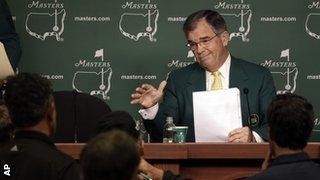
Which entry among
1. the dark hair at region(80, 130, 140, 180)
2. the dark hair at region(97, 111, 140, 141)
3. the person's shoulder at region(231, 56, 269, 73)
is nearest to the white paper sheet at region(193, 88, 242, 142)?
the person's shoulder at region(231, 56, 269, 73)

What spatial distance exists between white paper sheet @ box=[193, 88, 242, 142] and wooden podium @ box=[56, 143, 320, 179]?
62cm

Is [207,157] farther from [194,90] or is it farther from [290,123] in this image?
[194,90]

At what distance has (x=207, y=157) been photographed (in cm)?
395

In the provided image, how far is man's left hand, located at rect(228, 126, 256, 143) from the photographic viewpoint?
4.29 m

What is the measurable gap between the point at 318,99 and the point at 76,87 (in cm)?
198

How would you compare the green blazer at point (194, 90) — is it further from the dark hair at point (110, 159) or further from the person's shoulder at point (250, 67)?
the dark hair at point (110, 159)

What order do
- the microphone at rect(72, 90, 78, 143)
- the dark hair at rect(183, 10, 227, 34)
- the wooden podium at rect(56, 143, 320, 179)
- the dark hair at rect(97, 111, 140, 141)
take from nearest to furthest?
the dark hair at rect(97, 111, 140, 141) → the wooden podium at rect(56, 143, 320, 179) → the microphone at rect(72, 90, 78, 143) → the dark hair at rect(183, 10, 227, 34)

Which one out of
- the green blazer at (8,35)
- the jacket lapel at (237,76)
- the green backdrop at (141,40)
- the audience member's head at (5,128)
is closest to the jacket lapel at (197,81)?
the jacket lapel at (237,76)

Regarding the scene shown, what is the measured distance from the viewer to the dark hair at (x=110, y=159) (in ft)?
6.82

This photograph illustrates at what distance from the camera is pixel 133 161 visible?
2121 millimetres

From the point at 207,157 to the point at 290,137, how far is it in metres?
1.04

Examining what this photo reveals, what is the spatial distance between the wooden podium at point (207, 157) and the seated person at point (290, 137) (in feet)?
2.83

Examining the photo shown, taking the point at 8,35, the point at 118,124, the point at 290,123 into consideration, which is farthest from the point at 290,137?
the point at 8,35

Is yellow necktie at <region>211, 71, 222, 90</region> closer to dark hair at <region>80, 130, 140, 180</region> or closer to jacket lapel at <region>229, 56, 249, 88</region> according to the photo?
jacket lapel at <region>229, 56, 249, 88</region>
